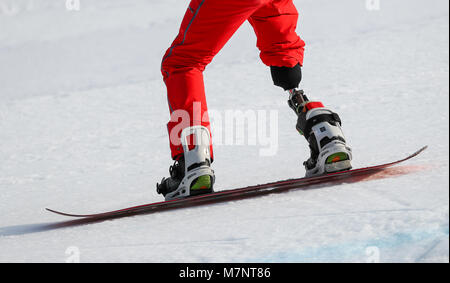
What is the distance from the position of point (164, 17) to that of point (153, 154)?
454 centimetres

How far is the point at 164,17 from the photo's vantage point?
6984 mm

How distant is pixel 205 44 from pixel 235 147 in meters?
0.97

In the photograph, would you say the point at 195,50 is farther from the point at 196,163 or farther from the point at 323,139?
the point at 323,139

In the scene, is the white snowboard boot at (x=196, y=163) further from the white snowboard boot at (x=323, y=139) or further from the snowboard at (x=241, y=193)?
the white snowboard boot at (x=323, y=139)

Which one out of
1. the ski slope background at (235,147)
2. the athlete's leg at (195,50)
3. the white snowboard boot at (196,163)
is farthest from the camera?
the white snowboard boot at (196,163)

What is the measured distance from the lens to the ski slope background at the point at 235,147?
1.39 metres

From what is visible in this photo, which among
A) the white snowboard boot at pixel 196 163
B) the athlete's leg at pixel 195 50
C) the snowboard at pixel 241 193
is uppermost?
the athlete's leg at pixel 195 50

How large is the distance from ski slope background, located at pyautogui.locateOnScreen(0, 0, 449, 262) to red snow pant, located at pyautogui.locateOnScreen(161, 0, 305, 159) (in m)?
0.31

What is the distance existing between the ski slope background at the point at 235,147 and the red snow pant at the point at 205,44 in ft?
1.02

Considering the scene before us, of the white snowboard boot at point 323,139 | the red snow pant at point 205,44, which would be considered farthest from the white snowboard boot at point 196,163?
the white snowboard boot at point 323,139

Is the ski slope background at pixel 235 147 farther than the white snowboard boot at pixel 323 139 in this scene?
No

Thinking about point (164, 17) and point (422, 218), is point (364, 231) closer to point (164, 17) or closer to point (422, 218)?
point (422, 218)
